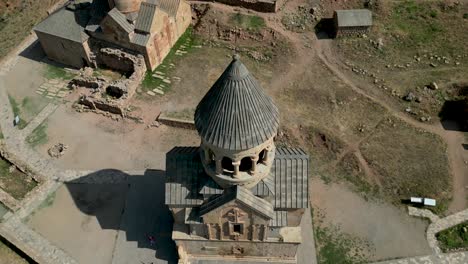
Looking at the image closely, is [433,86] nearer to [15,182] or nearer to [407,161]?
[407,161]

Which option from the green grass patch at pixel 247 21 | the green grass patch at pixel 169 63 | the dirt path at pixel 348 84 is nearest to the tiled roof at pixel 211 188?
the dirt path at pixel 348 84

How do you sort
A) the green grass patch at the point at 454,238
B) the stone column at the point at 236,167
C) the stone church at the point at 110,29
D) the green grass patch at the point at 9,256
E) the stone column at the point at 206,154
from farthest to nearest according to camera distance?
the stone church at the point at 110,29, the green grass patch at the point at 9,256, the green grass patch at the point at 454,238, the stone column at the point at 206,154, the stone column at the point at 236,167

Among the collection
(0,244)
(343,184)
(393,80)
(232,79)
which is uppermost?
(232,79)

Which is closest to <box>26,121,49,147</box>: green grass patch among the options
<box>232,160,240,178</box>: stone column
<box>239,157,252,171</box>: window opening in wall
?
<box>239,157,252,171</box>: window opening in wall

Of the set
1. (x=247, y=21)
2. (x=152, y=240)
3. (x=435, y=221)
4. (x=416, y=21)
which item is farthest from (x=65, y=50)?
(x=435, y=221)

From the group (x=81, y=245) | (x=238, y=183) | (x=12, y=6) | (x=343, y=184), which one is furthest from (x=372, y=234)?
(x=12, y=6)

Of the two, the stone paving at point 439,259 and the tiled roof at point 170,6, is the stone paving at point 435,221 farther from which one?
the tiled roof at point 170,6

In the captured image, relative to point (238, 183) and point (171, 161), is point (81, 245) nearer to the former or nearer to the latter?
point (171, 161)
